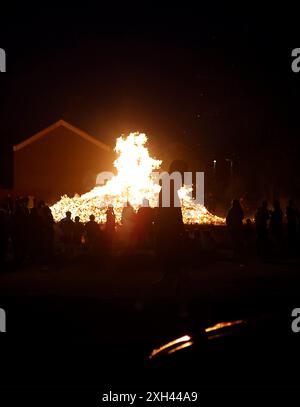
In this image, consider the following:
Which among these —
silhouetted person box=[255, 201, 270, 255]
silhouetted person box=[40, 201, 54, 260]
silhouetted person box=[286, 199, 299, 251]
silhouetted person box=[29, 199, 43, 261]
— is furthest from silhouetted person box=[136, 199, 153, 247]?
silhouetted person box=[286, 199, 299, 251]

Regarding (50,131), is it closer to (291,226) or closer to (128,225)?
(128,225)

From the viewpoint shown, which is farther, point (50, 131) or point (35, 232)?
point (50, 131)

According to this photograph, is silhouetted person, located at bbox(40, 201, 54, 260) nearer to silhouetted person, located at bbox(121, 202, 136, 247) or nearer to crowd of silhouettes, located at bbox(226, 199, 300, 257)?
silhouetted person, located at bbox(121, 202, 136, 247)

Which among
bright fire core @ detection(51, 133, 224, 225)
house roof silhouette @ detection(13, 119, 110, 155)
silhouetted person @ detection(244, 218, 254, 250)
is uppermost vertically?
house roof silhouette @ detection(13, 119, 110, 155)

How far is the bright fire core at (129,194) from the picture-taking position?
2927cm

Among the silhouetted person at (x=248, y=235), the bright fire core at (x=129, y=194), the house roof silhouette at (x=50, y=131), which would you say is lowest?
the silhouetted person at (x=248, y=235)

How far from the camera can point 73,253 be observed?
18.6 metres

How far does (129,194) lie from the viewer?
98.5 ft

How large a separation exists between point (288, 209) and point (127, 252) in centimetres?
491

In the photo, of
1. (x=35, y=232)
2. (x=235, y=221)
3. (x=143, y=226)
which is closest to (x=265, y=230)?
(x=235, y=221)

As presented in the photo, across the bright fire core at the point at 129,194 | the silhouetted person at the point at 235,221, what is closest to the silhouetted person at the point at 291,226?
the silhouetted person at the point at 235,221

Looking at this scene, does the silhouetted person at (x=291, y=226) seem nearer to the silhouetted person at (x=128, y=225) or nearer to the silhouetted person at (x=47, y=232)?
the silhouetted person at (x=128, y=225)

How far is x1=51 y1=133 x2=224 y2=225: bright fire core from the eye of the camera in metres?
29.3

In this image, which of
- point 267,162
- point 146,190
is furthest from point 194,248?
point 267,162
